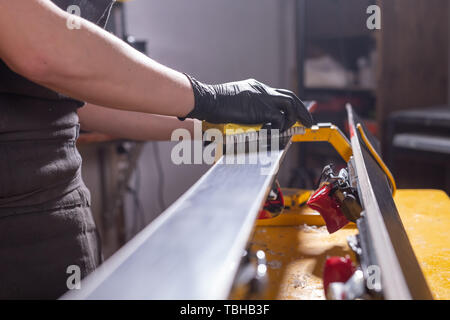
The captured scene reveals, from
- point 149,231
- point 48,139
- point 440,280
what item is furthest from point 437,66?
point 149,231

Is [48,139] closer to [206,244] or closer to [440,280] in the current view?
[206,244]

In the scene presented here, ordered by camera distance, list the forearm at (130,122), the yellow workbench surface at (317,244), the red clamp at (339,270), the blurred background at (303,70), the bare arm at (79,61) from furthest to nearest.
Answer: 1. the blurred background at (303,70)
2. the forearm at (130,122)
3. the yellow workbench surface at (317,244)
4. the red clamp at (339,270)
5. the bare arm at (79,61)

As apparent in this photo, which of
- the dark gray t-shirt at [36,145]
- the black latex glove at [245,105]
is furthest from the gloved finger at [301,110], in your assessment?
the dark gray t-shirt at [36,145]

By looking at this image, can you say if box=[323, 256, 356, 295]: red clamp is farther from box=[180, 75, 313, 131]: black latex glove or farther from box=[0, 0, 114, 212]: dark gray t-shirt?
box=[0, 0, 114, 212]: dark gray t-shirt

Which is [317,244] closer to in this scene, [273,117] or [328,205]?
[328,205]

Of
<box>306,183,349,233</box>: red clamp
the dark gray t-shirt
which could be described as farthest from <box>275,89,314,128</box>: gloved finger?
the dark gray t-shirt

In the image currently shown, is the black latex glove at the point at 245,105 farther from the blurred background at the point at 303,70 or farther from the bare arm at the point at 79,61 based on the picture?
the blurred background at the point at 303,70

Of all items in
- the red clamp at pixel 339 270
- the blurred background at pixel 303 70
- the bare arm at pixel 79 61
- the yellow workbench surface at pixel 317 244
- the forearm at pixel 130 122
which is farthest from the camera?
the blurred background at pixel 303 70

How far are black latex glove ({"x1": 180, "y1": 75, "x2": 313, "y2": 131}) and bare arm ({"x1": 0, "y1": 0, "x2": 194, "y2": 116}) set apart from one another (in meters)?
0.07

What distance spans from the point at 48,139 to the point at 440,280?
831 mm

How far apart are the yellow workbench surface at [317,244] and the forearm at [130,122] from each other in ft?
1.19

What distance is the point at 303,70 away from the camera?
2.72 m

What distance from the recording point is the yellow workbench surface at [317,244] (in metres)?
0.86

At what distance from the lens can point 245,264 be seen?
0.86 metres
